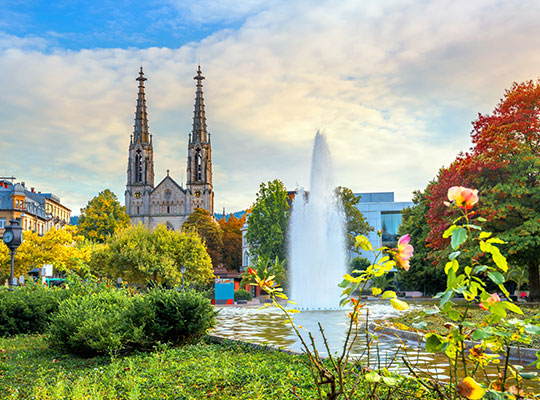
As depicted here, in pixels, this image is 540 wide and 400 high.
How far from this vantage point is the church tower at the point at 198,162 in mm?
99500

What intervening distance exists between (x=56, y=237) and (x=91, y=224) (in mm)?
37696

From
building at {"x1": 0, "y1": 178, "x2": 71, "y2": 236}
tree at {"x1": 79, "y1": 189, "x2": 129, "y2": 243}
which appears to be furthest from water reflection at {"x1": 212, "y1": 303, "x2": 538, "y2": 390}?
tree at {"x1": 79, "y1": 189, "x2": 129, "y2": 243}

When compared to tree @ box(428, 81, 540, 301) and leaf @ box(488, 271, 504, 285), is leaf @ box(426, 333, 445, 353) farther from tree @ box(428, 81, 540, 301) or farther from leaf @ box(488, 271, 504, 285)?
tree @ box(428, 81, 540, 301)

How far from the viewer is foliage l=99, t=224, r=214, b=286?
127 ft

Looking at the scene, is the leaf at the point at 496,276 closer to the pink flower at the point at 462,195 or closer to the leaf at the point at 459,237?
the leaf at the point at 459,237

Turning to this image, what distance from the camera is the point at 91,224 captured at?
2916 inches

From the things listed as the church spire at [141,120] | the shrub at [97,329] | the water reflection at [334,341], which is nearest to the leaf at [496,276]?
the water reflection at [334,341]

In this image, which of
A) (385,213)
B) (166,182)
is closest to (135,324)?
(385,213)

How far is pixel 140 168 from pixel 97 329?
97.4 meters

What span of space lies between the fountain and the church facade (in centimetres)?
6531

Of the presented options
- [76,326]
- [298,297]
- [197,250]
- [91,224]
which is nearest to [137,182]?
[91,224]

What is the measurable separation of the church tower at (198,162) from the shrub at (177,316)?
8796 centimetres

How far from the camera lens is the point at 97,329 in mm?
10164

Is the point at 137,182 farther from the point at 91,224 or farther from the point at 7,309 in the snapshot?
the point at 7,309
